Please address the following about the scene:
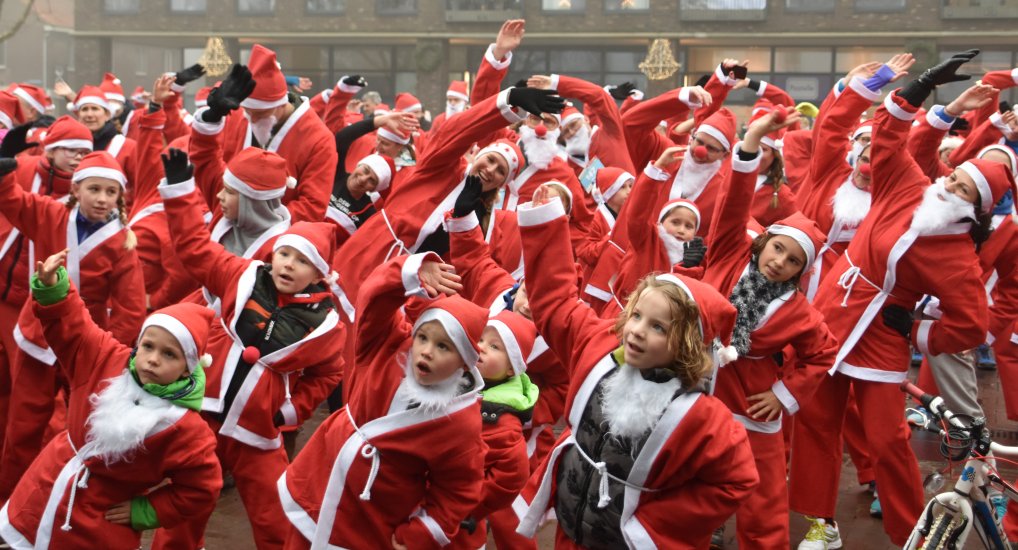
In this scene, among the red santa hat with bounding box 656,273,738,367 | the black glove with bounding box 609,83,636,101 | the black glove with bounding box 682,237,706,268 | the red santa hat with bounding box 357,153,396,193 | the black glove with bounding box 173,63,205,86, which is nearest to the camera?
the red santa hat with bounding box 656,273,738,367

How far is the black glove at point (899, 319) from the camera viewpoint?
6.38 meters

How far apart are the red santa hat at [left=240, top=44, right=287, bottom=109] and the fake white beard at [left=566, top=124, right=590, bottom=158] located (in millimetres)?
4667

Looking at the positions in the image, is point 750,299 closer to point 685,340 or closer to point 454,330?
point 685,340

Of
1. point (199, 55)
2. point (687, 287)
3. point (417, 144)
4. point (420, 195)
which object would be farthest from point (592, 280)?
point (199, 55)

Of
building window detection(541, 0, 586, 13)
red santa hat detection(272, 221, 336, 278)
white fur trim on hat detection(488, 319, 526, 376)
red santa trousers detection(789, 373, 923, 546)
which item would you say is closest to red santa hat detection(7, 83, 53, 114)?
red santa hat detection(272, 221, 336, 278)

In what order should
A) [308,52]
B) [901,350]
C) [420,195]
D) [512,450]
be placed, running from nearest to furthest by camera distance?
[512,450] < [901,350] < [420,195] < [308,52]

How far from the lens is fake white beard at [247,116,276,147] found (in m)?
7.65

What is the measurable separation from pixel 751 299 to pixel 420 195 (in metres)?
2.21

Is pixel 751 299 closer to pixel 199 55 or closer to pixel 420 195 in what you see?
pixel 420 195

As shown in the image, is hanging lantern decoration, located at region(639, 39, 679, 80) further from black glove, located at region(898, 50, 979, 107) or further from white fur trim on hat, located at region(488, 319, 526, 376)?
white fur trim on hat, located at region(488, 319, 526, 376)

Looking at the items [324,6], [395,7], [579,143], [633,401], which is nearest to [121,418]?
[633,401]

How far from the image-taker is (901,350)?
6406 mm

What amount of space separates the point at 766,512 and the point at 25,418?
3.99m

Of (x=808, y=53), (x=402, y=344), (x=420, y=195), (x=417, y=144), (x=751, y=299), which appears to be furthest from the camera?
(x=808, y=53)
